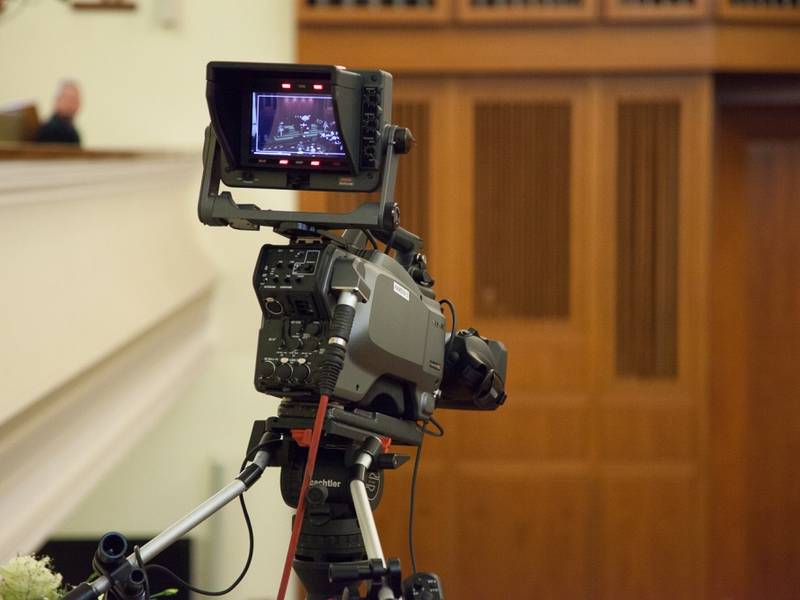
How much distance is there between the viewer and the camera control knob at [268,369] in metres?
1.89

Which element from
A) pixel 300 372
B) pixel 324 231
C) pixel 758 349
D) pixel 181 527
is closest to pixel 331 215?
pixel 324 231

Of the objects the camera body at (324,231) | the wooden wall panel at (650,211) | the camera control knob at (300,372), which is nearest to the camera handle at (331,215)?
the camera body at (324,231)

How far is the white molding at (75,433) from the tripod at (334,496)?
1823mm

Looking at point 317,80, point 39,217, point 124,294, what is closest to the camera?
point 317,80

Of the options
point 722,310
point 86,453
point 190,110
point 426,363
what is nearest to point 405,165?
point 190,110

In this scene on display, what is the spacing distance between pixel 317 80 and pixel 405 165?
5.67m

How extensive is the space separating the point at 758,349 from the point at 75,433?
4896 millimetres

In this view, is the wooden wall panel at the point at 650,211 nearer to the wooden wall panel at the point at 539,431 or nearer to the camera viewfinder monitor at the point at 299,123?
the wooden wall panel at the point at 539,431

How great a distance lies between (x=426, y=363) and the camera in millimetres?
2041

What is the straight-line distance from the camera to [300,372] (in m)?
1.87

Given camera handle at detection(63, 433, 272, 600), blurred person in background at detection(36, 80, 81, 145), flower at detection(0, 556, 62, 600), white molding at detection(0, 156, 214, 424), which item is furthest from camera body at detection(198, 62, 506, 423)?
blurred person in background at detection(36, 80, 81, 145)

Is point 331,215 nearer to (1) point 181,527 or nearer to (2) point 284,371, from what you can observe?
(2) point 284,371

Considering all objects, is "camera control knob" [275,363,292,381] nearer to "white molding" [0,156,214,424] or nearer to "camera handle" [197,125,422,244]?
"camera handle" [197,125,422,244]

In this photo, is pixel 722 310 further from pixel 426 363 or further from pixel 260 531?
pixel 426 363
